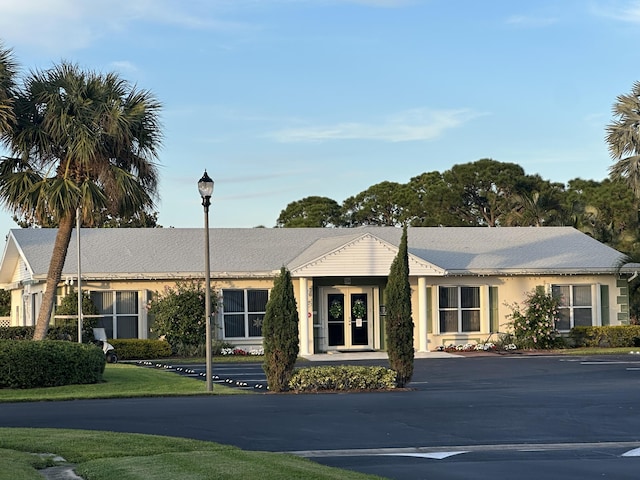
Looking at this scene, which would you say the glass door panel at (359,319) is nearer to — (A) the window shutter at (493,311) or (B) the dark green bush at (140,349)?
(A) the window shutter at (493,311)

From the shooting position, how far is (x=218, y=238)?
3938 centimetres

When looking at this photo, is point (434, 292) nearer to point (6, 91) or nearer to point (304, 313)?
point (304, 313)

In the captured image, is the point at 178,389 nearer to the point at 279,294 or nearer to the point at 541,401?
the point at 279,294

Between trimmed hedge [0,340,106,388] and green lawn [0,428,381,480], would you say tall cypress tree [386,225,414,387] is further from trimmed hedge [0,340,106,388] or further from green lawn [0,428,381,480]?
green lawn [0,428,381,480]

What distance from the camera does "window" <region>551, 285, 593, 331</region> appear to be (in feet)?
122

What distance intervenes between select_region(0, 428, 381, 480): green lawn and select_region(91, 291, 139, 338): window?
2017cm

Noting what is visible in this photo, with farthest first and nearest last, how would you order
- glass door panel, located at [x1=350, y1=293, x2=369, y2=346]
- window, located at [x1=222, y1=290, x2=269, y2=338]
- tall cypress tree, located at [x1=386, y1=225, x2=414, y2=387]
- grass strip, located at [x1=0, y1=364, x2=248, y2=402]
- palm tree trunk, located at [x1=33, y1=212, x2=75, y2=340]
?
1. glass door panel, located at [x1=350, y1=293, x2=369, y2=346]
2. window, located at [x1=222, y1=290, x2=269, y2=338]
3. palm tree trunk, located at [x1=33, y1=212, x2=75, y2=340]
4. tall cypress tree, located at [x1=386, y1=225, x2=414, y2=387]
5. grass strip, located at [x1=0, y1=364, x2=248, y2=402]

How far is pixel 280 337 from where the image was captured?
2203 centimetres

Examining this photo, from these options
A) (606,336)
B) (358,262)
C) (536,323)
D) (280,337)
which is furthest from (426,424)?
(606,336)

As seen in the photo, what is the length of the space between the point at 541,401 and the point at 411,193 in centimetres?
6047

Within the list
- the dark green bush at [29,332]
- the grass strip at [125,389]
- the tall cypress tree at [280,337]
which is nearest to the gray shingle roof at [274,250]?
the dark green bush at [29,332]

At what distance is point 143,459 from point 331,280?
2423 centimetres

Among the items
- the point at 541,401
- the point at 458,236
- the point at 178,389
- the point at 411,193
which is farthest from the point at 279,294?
the point at 411,193

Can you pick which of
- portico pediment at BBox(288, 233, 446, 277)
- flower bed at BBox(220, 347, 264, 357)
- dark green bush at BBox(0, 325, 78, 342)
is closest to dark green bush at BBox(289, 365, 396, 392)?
portico pediment at BBox(288, 233, 446, 277)
